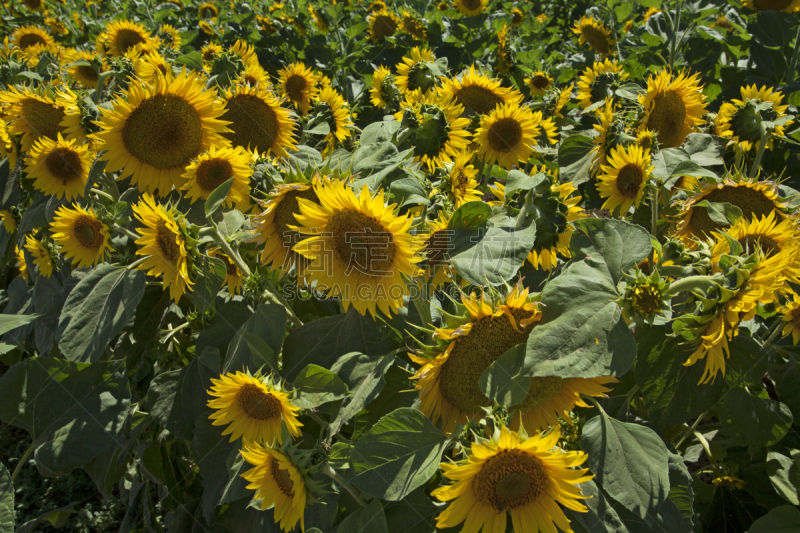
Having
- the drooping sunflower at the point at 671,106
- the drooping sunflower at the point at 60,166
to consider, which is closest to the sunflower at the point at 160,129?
the drooping sunflower at the point at 60,166

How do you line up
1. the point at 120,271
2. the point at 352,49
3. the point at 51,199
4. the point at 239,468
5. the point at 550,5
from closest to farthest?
the point at 239,468 < the point at 120,271 < the point at 51,199 < the point at 352,49 < the point at 550,5

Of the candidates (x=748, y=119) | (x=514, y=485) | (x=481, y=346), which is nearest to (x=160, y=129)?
(x=481, y=346)

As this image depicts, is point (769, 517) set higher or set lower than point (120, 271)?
lower

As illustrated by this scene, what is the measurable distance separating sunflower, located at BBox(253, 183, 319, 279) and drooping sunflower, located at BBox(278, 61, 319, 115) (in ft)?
5.37

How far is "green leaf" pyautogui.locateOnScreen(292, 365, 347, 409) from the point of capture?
3.87ft

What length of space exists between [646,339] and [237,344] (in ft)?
3.70

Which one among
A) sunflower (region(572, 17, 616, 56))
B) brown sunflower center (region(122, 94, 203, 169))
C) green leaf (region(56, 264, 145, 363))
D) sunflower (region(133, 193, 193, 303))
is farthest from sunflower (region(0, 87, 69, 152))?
sunflower (region(572, 17, 616, 56))

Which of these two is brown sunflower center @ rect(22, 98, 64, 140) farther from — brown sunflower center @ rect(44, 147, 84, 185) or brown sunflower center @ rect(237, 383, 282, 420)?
brown sunflower center @ rect(237, 383, 282, 420)

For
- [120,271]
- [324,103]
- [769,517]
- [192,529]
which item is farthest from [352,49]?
[769,517]

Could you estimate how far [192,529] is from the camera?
1848 millimetres

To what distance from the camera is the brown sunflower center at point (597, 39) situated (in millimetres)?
4102

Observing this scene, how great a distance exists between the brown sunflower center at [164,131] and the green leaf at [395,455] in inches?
48.2

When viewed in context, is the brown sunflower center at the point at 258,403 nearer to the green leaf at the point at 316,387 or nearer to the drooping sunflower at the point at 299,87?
the green leaf at the point at 316,387

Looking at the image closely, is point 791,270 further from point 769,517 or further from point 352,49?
point 352,49
